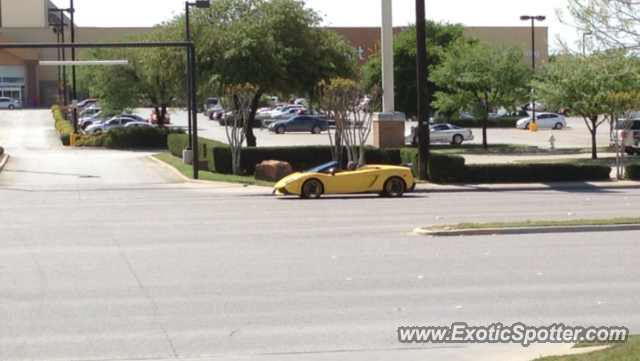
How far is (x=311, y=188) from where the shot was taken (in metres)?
25.2

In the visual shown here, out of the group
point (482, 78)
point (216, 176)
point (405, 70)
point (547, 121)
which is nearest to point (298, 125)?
point (405, 70)

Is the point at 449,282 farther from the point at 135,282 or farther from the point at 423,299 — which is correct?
the point at 135,282

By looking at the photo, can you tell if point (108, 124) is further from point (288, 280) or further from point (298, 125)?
point (288, 280)

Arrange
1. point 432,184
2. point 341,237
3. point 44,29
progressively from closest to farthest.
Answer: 1. point 341,237
2. point 432,184
3. point 44,29

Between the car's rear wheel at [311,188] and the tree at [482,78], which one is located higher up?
the tree at [482,78]

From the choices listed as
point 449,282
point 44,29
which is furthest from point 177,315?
point 44,29

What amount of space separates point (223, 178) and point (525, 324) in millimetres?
22999

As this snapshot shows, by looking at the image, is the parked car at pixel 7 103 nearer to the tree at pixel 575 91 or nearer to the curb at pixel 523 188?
the tree at pixel 575 91

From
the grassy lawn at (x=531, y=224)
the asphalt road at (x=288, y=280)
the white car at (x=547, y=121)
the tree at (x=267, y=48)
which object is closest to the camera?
the asphalt road at (x=288, y=280)

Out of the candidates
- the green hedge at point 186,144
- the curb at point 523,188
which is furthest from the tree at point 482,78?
the curb at point 523,188

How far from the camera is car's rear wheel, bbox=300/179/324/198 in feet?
82.7

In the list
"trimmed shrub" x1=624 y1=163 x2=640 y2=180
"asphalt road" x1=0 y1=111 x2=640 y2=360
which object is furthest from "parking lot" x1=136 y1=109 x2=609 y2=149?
"asphalt road" x1=0 y1=111 x2=640 y2=360

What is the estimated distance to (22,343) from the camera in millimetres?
8953

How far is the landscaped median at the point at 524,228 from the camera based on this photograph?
54.3 feet
